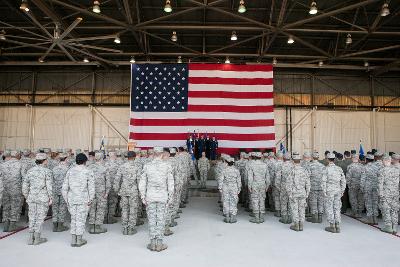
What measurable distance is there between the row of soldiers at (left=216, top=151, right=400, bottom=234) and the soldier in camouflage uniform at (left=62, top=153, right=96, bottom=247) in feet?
10.8

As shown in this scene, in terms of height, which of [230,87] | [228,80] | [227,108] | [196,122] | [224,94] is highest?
[228,80]

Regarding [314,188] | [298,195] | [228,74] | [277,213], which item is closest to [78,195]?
[298,195]

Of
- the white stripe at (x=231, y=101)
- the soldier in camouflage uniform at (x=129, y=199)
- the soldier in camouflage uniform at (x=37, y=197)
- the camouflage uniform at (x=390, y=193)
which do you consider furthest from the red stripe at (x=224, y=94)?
the soldier in camouflage uniform at (x=37, y=197)

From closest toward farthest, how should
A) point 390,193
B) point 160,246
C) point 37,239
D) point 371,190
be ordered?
point 160,246, point 37,239, point 390,193, point 371,190

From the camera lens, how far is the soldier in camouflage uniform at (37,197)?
5.83 m

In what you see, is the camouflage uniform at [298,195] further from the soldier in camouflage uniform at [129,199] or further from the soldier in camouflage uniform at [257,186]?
the soldier in camouflage uniform at [129,199]

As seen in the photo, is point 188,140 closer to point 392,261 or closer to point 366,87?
point 392,261

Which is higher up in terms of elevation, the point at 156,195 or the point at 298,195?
the point at 156,195

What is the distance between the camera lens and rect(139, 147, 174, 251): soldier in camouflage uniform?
566 cm

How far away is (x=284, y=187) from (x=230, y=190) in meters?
1.37

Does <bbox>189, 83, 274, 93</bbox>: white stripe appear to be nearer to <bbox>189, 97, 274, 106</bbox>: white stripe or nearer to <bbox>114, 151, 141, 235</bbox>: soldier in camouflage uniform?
Result: <bbox>189, 97, 274, 106</bbox>: white stripe

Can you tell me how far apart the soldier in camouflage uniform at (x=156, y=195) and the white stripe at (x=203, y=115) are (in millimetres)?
8645

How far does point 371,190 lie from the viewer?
307 inches

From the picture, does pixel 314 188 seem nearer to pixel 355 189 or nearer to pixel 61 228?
pixel 355 189
